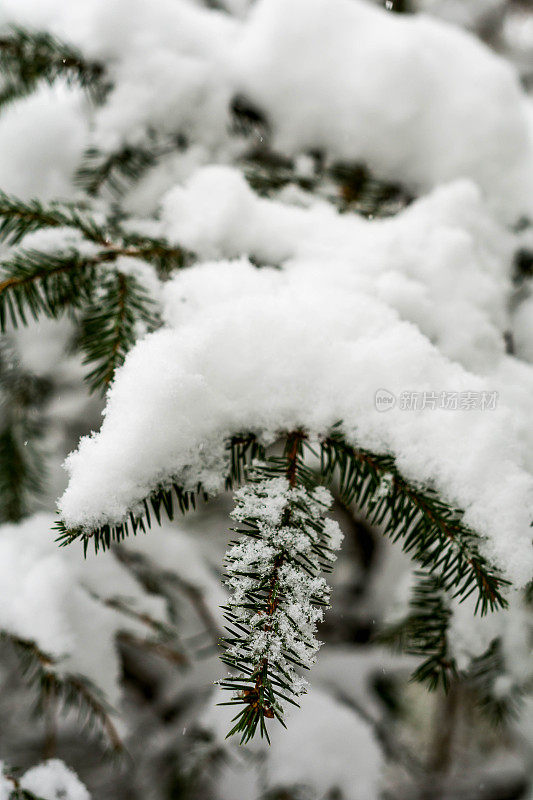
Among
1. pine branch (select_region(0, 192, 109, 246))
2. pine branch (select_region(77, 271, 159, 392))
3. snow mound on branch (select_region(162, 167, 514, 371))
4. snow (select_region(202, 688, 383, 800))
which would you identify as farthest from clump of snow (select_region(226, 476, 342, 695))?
snow (select_region(202, 688, 383, 800))

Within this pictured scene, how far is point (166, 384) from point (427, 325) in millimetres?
503

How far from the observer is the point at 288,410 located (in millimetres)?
624

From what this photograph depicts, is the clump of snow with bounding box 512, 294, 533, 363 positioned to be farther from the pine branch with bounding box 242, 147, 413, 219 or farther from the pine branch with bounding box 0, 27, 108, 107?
the pine branch with bounding box 0, 27, 108, 107

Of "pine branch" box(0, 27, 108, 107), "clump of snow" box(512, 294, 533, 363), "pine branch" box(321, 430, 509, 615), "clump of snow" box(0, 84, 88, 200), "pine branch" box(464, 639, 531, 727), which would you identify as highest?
"clump of snow" box(512, 294, 533, 363)

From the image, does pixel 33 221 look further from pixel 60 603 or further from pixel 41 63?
pixel 60 603

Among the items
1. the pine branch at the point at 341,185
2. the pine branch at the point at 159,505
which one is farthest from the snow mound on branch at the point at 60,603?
the pine branch at the point at 341,185

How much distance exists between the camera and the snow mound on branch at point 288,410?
0.52m

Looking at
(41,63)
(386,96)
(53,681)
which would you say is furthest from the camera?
(386,96)

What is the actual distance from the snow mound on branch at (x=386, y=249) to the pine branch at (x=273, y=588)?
0.39 meters

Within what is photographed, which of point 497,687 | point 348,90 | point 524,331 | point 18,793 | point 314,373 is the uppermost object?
point 348,90

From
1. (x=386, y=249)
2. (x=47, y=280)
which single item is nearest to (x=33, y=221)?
(x=47, y=280)

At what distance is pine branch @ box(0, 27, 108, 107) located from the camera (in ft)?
3.26

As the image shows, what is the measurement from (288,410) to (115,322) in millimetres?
302

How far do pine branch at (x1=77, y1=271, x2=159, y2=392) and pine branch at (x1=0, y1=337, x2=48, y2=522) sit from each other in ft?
1.61
